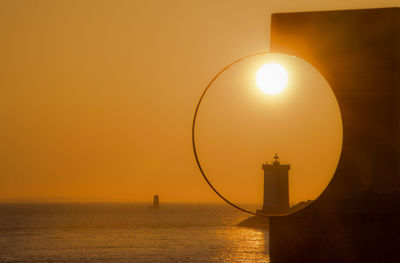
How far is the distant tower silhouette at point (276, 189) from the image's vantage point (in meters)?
5.75

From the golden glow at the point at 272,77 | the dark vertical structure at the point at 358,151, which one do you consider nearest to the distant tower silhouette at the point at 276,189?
the dark vertical structure at the point at 358,151

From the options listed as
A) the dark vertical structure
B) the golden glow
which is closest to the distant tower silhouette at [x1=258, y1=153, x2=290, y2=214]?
the dark vertical structure

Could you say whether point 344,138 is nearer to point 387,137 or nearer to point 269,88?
point 387,137

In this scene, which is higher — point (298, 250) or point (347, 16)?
point (347, 16)

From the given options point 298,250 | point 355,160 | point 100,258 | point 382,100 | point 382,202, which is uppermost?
point 382,100

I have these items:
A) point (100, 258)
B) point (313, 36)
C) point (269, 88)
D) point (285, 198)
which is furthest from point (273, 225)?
point (100, 258)

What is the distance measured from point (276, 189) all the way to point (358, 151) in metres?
1.01

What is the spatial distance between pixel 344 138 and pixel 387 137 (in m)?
0.40

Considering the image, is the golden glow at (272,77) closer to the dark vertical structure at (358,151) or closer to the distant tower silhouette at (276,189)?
the dark vertical structure at (358,151)

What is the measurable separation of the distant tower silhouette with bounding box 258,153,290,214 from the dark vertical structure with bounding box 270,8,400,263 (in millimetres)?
271

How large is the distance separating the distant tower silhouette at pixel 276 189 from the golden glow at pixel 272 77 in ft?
2.81

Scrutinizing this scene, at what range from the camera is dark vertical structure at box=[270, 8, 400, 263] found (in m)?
5.33

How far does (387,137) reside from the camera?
5367 mm

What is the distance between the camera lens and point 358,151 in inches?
212
